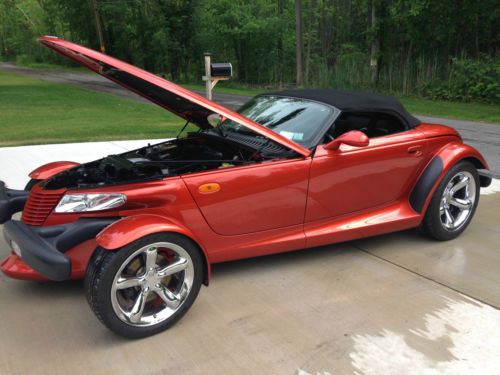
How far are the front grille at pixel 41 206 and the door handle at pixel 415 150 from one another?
2726mm

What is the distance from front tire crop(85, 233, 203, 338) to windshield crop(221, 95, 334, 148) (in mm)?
1310

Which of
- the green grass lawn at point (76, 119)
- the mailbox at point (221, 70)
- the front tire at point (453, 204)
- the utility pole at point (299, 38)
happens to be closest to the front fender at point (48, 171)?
the mailbox at point (221, 70)

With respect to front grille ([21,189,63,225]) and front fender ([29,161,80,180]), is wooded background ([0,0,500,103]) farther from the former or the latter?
front grille ([21,189,63,225])

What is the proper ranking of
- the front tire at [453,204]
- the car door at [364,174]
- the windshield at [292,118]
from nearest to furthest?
the car door at [364,174]
the windshield at [292,118]
the front tire at [453,204]

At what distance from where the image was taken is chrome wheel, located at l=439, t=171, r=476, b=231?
4078 millimetres

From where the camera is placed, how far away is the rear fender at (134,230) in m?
2.47

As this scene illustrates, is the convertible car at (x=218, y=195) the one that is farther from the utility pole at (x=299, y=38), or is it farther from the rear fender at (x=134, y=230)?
the utility pole at (x=299, y=38)

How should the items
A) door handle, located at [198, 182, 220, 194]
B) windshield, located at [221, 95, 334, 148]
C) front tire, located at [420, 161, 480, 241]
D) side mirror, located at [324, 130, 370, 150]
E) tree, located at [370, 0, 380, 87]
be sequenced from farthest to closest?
tree, located at [370, 0, 380, 87], front tire, located at [420, 161, 480, 241], windshield, located at [221, 95, 334, 148], side mirror, located at [324, 130, 370, 150], door handle, located at [198, 182, 220, 194]

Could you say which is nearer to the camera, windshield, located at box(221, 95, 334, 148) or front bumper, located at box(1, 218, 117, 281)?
front bumper, located at box(1, 218, 117, 281)

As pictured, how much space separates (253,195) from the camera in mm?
3111

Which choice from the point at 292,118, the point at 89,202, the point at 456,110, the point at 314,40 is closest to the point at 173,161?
the point at 89,202

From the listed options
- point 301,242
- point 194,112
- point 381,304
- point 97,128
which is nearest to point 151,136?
point 97,128

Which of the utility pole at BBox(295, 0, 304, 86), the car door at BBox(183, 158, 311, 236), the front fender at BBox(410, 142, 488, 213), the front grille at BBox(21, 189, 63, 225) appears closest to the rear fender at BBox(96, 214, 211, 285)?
the car door at BBox(183, 158, 311, 236)

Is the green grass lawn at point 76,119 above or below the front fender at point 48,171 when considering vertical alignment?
below
